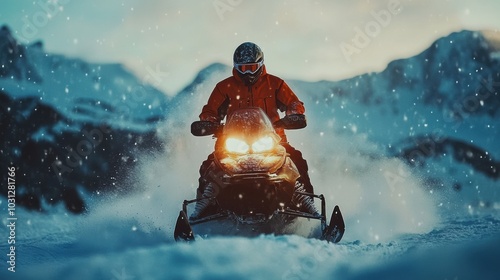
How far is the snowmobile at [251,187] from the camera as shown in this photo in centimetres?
603

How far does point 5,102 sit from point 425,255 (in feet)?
80.7

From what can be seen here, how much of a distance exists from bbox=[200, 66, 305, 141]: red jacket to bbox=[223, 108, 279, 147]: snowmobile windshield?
1151 mm

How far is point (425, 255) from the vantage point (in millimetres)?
6434

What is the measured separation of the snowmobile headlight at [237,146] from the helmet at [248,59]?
4.26 feet

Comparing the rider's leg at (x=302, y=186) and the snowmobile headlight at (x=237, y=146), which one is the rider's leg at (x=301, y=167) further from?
the snowmobile headlight at (x=237, y=146)

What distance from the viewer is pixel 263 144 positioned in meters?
6.53

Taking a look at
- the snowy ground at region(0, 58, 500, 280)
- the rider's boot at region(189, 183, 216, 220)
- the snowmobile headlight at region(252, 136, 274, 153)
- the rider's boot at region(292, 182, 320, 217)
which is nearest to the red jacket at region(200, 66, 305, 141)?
the rider's boot at region(292, 182, 320, 217)

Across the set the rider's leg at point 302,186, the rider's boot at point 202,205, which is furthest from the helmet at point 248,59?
the rider's boot at point 202,205

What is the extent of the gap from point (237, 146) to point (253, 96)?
1602mm

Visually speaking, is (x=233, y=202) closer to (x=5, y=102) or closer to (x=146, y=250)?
(x=146, y=250)

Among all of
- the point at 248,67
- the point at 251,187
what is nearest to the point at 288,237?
the point at 251,187

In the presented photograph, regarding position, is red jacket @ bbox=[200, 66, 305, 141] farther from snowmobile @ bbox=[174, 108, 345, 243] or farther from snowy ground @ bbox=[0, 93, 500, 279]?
snowy ground @ bbox=[0, 93, 500, 279]

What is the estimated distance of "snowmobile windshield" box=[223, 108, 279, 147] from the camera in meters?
6.52

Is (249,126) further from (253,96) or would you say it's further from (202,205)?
(253,96)
